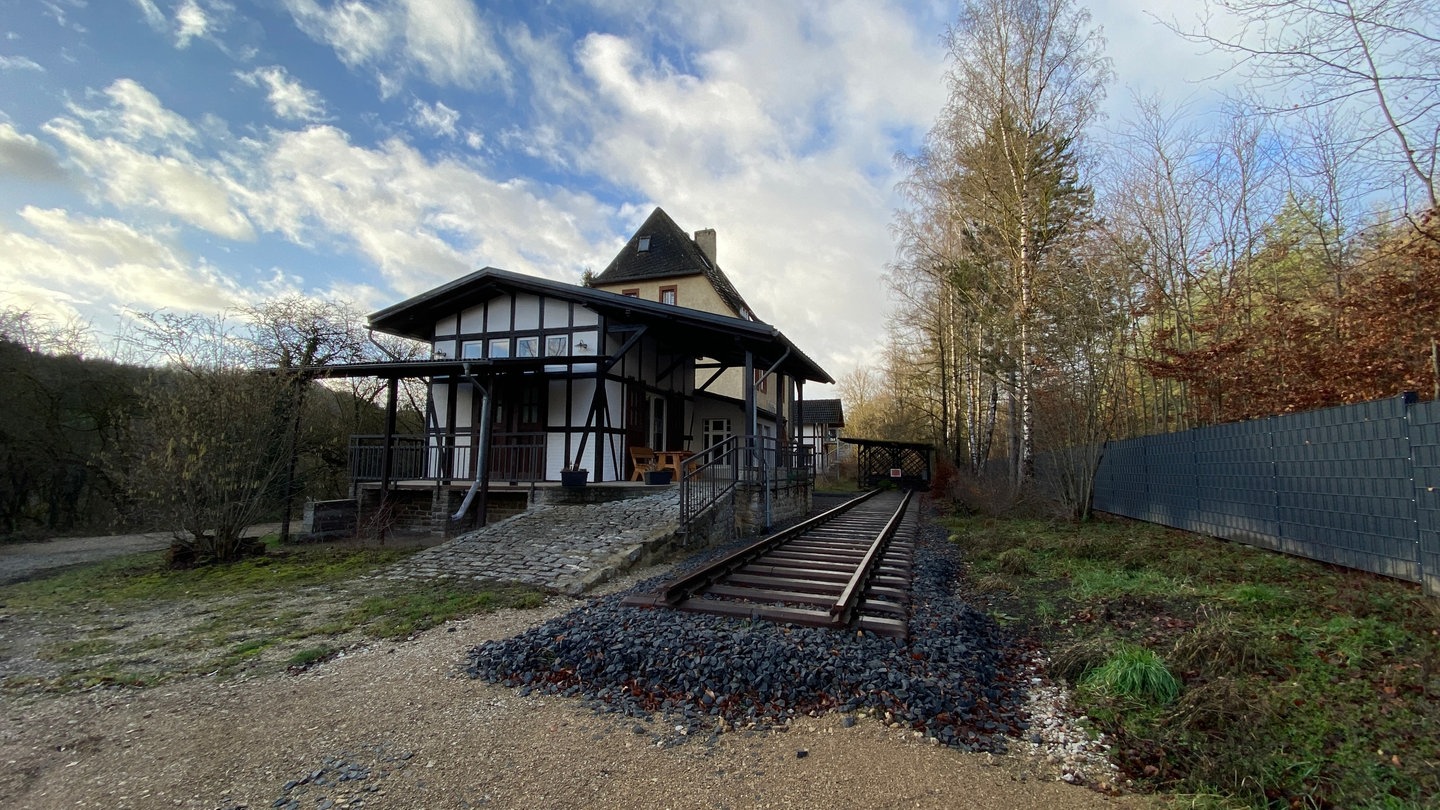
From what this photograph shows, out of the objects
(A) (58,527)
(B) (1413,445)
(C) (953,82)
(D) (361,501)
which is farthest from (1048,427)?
(A) (58,527)

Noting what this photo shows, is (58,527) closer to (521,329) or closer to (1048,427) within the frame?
(521,329)

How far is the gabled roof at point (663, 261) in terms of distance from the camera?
80.3 feet

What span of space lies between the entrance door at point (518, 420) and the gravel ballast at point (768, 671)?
1003 cm

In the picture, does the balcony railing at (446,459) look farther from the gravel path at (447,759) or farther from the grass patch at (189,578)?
the gravel path at (447,759)

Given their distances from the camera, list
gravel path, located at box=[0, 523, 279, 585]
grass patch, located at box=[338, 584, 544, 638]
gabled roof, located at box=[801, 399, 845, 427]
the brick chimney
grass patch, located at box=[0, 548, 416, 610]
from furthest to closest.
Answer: gabled roof, located at box=[801, 399, 845, 427] < the brick chimney < gravel path, located at box=[0, 523, 279, 585] < grass patch, located at box=[0, 548, 416, 610] < grass patch, located at box=[338, 584, 544, 638]

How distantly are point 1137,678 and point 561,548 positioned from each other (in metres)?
6.96

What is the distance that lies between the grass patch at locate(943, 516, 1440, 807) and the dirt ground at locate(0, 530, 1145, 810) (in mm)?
667

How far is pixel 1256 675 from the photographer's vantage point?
3.61 metres

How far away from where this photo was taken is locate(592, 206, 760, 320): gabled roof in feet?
80.3

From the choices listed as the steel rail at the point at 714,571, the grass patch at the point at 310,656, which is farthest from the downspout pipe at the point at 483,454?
the grass patch at the point at 310,656

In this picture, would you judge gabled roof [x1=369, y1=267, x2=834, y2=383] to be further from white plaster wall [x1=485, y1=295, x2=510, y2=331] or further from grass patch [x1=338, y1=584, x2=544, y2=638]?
grass patch [x1=338, y1=584, x2=544, y2=638]

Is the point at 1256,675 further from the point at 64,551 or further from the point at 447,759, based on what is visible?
the point at 64,551

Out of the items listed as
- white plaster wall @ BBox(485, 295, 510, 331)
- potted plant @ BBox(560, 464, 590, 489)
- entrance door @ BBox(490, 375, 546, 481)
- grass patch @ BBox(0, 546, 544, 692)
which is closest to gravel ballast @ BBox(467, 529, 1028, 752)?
grass patch @ BBox(0, 546, 544, 692)

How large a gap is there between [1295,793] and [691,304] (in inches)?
883
